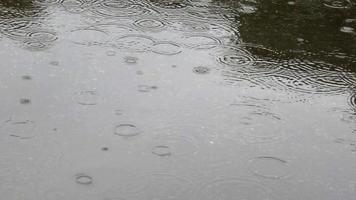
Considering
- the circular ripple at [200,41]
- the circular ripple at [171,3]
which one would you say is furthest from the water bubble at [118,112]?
the circular ripple at [171,3]

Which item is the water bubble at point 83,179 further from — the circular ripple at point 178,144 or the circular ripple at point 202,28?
the circular ripple at point 202,28

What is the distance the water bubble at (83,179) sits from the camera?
9.34ft

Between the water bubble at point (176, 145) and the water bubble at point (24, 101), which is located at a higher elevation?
the water bubble at point (24, 101)

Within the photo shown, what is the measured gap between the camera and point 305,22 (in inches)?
193

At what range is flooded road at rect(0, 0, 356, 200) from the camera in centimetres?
293

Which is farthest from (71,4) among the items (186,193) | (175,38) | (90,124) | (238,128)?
(186,193)

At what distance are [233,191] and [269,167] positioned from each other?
309mm

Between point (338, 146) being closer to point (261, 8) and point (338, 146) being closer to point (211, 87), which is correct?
point (211, 87)

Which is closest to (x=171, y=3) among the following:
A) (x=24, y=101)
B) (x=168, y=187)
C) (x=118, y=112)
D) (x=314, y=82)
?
(x=314, y=82)

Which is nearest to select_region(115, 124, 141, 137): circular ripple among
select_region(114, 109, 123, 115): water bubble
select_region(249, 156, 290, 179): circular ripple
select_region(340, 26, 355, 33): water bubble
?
select_region(114, 109, 123, 115): water bubble

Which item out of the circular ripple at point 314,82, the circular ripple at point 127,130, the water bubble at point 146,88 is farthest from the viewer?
the circular ripple at point 314,82

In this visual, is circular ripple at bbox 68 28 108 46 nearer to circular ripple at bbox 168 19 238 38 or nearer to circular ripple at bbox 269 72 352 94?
circular ripple at bbox 168 19 238 38

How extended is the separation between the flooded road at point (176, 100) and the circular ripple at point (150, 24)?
0.02 metres

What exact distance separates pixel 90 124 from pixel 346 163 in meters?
1.51
